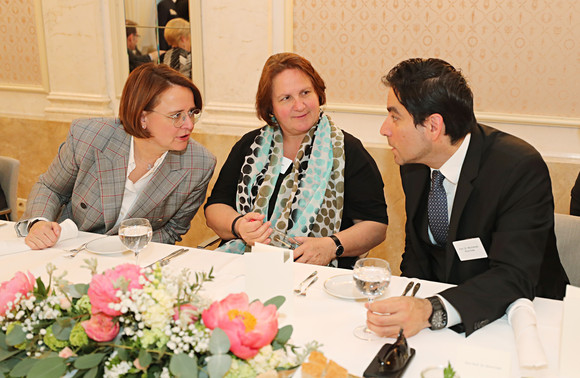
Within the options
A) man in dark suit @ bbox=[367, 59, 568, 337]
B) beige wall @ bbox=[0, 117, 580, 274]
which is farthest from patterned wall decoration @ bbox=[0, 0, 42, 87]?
man in dark suit @ bbox=[367, 59, 568, 337]

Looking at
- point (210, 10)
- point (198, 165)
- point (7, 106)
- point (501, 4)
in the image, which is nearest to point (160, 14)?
point (210, 10)

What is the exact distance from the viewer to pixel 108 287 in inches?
46.4

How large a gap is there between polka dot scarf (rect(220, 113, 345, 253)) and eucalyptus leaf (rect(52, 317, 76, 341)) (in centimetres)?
142

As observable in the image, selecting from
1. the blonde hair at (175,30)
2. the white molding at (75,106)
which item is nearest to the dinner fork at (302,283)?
the blonde hair at (175,30)

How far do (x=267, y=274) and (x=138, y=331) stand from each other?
1.68 ft

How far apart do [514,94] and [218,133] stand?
6.50 ft

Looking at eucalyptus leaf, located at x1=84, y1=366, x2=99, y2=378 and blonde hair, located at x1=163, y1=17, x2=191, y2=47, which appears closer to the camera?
eucalyptus leaf, located at x1=84, y1=366, x2=99, y2=378

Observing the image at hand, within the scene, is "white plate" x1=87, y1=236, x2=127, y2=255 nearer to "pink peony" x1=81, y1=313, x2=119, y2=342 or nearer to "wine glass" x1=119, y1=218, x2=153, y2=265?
"wine glass" x1=119, y1=218, x2=153, y2=265

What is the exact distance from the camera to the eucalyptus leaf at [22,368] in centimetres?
123

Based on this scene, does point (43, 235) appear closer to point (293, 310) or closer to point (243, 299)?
point (293, 310)

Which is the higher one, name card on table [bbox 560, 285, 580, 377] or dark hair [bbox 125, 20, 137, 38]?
dark hair [bbox 125, 20, 137, 38]

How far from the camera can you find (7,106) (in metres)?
4.98

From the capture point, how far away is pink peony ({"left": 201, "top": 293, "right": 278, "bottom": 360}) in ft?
3.64

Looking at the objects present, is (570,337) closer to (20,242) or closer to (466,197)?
(466,197)
